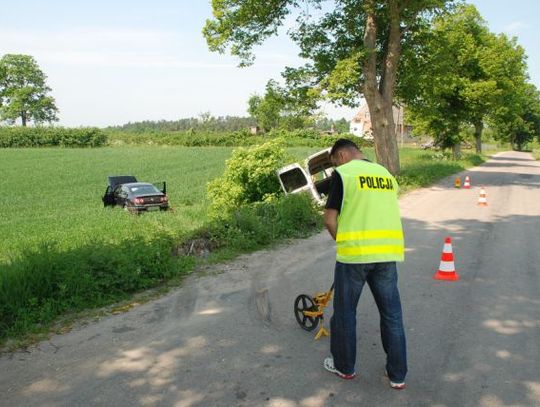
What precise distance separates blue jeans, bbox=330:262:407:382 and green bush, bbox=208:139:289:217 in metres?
10.7

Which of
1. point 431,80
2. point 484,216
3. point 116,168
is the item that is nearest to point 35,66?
point 116,168

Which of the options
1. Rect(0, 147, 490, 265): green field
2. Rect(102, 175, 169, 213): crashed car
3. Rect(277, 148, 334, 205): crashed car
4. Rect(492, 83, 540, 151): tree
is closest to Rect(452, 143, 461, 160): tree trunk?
Rect(0, 147, 490, 265): green field

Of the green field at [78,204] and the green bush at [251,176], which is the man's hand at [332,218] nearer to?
the green field at [78,204]

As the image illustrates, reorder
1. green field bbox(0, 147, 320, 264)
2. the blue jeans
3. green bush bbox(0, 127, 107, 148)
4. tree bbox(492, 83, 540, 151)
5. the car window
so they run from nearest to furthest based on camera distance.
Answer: the blue jeans < green field bbox(0, 147, 320, 264) < the car window < green bush bbox(0, 127, 107, 148) < tree bbox(492, 83, 540, 151)

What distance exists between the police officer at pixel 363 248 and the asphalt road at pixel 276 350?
31 centimetres

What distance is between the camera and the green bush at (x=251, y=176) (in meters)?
15.0

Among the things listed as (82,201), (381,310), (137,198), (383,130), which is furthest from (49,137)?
(381,310)

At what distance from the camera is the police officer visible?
3881 millimetres

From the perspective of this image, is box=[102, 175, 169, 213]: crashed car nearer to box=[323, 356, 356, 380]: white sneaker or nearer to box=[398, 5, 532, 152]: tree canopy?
box=[323, 356, 356, 380]: white sneaker

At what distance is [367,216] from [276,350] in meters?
1.73

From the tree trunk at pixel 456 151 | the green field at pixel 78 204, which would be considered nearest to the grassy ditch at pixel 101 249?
the green field at pixel 78 204

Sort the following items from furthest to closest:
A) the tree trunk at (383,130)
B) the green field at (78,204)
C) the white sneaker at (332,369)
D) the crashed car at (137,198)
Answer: the tree trunk at (383,130)
the crashed car at (137,198)
the green field at (78,204)
the white sneaker at (332,369)

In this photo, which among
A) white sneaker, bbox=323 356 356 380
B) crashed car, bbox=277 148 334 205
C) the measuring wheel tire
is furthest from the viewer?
crashed car, bbox=277 148 334 205

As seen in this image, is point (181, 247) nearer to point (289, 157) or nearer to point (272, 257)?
point (272, 257)
